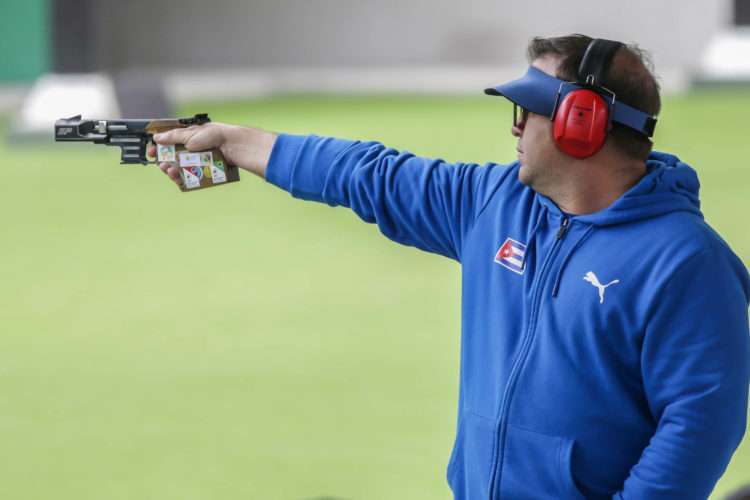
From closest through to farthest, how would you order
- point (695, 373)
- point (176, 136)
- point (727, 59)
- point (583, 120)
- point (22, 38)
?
point (695, 373) → point (583, 120) → point (176, 136) → point (22, 38) → point (727, 59)

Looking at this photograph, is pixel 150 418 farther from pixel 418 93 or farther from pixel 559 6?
pixel 559 6

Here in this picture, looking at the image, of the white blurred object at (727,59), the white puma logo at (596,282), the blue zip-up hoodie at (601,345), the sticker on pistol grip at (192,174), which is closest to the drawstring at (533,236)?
the blue zip-up hoodie at (601,345)

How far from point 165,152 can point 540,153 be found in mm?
907

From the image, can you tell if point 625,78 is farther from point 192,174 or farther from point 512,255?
point 192,174

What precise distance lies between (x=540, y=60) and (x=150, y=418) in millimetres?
2718

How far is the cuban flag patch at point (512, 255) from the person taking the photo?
7.19ft

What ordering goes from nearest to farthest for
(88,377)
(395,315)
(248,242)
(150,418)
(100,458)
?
1. (100,458)
2. (150,418)
3. (88,377)
4. (395,315)
5. (248,242)

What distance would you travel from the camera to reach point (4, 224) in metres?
7.58

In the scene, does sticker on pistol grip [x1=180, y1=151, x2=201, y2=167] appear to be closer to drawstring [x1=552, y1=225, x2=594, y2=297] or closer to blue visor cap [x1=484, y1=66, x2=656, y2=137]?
blue visor cap [x1=484, y1=66, x2=656, y2=137]

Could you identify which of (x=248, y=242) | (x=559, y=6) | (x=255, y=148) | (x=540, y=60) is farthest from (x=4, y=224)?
(x=559, y=6)

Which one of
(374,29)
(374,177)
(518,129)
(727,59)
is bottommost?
(727,59)

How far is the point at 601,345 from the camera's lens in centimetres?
204

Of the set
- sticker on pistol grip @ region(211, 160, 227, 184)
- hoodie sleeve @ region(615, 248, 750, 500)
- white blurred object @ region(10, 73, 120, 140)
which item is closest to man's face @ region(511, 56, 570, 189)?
hoodie sleeve @ region(615, 248, 750, 500)

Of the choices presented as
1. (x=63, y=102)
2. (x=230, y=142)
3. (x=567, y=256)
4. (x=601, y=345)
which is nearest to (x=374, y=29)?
(x=63, y=102)
